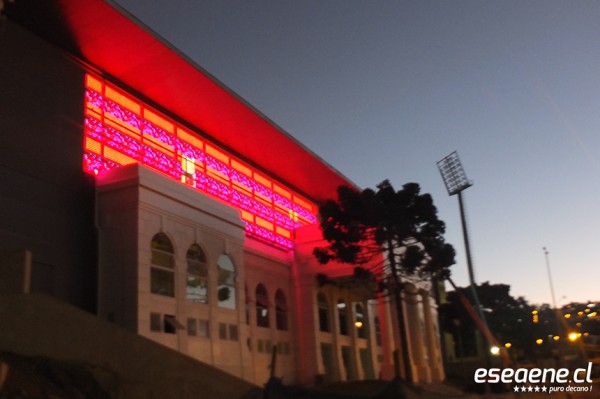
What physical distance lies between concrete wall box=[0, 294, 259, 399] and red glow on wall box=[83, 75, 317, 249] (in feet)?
31.4

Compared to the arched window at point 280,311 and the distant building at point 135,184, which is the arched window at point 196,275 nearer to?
the distant building at point 135,184

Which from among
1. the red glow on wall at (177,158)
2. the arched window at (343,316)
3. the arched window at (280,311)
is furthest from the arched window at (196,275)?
the arched window at (343,316)

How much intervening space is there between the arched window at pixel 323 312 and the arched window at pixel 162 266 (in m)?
14.2

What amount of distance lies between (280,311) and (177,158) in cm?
1101

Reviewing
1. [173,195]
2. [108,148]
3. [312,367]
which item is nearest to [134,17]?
[108,148]

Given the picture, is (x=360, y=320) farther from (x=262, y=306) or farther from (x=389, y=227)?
(x=389, y=227)

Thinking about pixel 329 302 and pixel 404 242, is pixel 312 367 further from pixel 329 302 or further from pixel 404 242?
pixel 404 242

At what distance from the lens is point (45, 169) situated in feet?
70.4

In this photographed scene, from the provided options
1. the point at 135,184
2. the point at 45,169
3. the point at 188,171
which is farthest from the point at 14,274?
the point at 188,171

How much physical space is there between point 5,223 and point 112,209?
3.96m

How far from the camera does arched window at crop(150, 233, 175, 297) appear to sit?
22516mm

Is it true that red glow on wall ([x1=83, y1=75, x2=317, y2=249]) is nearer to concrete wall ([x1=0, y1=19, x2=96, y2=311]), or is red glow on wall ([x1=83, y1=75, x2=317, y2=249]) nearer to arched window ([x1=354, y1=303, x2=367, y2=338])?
concrete wall ([x1=0, y1=19, x2=96, y2=311])

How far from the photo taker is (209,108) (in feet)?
94.9

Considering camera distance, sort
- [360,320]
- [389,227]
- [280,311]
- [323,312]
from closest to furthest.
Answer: [389,227]
[280,311]
[323,312]
[360,320]
